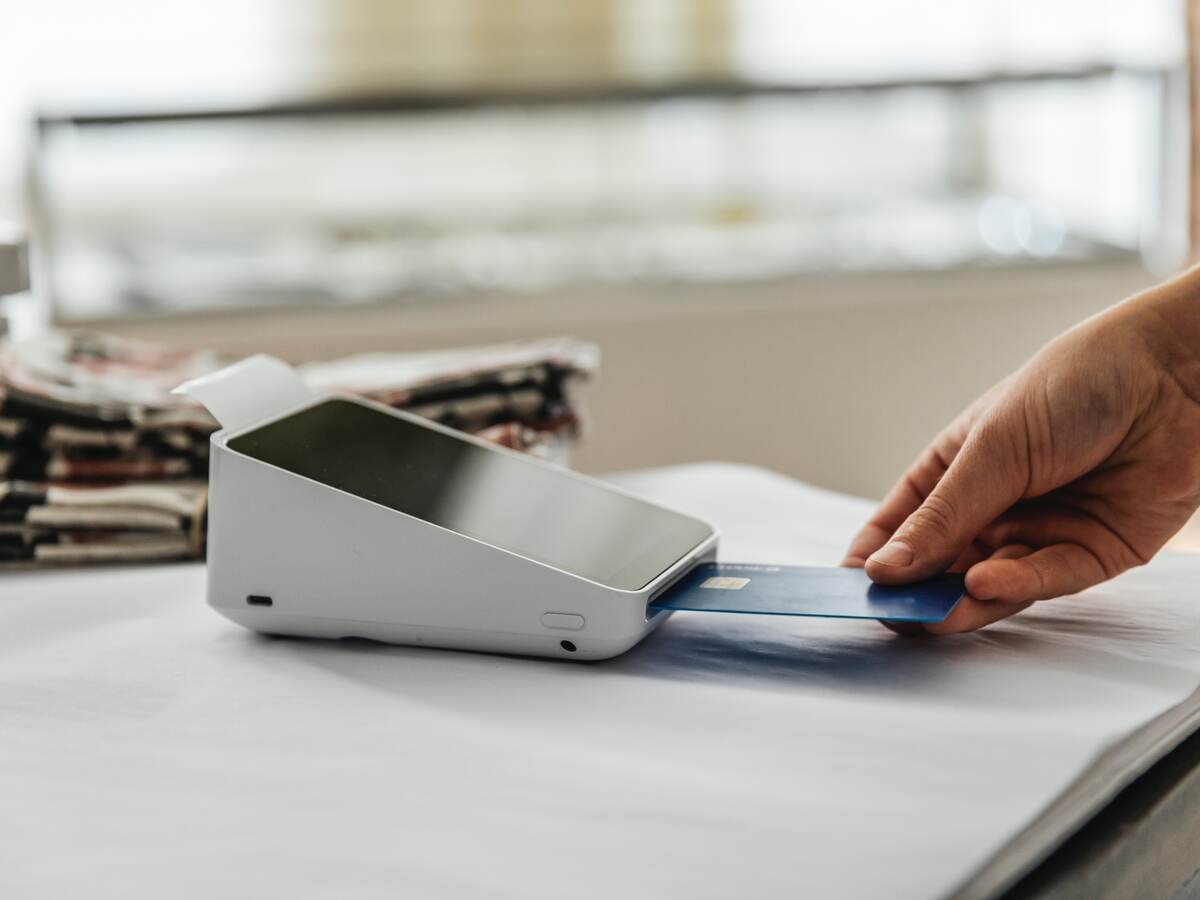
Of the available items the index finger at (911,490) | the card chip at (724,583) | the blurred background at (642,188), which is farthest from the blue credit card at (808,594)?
the blurred background at (642,188)

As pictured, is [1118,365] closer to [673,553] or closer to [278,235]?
[673,553]

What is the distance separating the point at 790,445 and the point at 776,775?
62.2 inches

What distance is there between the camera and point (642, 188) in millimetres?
2094

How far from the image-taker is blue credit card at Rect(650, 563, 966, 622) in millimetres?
540

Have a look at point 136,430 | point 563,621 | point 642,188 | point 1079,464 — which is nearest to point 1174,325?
point 1079,464

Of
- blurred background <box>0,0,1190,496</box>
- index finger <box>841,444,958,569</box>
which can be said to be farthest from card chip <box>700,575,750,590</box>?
blurred background <box>0,0,1190,496</box>

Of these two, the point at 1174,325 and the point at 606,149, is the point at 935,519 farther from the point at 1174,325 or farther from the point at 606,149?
the point at 606,149

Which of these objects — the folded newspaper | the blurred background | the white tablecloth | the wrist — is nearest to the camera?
the white tablecloth

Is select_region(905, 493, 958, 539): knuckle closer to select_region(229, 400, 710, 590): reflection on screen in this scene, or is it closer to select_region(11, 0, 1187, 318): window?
select_region(229, 400, 710, 590): reflection on screen

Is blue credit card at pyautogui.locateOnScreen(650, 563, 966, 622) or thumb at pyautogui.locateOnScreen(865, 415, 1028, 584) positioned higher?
thumb at pyautogui.locateOnScreen(865, 415, 1028, 584)

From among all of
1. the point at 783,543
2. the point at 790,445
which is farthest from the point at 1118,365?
the point at 790,445

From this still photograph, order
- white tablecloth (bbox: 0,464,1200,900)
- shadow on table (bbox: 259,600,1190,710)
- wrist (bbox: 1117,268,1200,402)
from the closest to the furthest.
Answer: white tablecloth (bbox: 0,464,1200,900) → shadow on table (bbox: 259,600,1190,710) → wrist (bbox: 1117,268,1200,402)

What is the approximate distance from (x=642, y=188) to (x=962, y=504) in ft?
5.13

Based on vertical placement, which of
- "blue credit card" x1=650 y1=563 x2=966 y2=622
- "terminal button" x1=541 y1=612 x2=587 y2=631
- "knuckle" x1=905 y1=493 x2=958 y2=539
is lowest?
"terminal button" x1=541 y1=612 x2=587 y2=631
